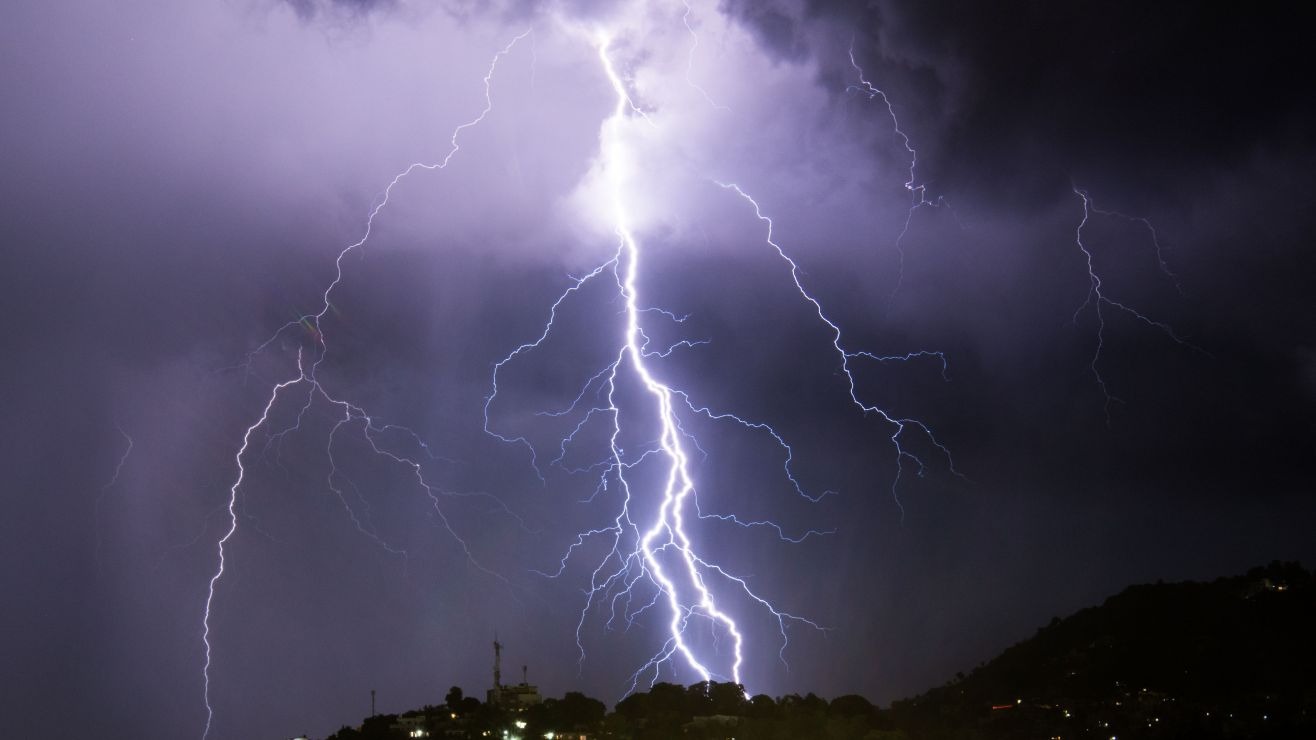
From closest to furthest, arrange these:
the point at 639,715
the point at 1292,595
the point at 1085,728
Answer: the point at 1085,728 < the point at 639,715 < the point at 1292,595

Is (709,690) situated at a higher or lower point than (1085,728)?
higher

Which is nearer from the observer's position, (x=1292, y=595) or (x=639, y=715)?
(x=639, y=715)

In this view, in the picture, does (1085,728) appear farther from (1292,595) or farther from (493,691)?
(493,691)

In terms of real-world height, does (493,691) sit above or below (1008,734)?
above

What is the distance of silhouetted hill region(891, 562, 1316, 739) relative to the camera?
3788 centimetres

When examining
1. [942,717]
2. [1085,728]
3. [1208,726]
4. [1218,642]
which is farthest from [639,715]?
[1218,642]

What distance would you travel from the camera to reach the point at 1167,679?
44.7m

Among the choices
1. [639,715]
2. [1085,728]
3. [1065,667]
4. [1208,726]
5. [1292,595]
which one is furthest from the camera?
[1065,667]

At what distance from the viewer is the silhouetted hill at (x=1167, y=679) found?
37.9 meters

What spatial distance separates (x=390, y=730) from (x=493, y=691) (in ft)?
27.3

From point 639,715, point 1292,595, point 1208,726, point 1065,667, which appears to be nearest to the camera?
point 1208,726

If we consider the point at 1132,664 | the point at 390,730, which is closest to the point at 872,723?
the point at 1132,664

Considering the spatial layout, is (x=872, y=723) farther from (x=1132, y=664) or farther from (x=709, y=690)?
(x=1132, y=664)

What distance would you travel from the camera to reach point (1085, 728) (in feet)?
128
